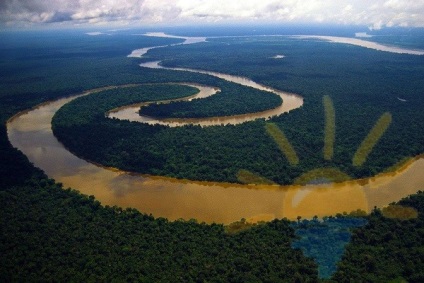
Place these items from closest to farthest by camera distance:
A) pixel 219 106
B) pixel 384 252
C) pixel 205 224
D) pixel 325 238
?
pixel 384 252 → pixel 325 238 → pixel 205 224 → pixel 219 106

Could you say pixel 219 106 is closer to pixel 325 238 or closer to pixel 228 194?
pixel 228 194

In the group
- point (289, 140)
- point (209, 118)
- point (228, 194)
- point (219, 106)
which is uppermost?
point (219, 106)

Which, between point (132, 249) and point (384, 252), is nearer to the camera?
point (384, 252)

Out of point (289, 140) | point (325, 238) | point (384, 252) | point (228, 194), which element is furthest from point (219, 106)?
point (384, 252)

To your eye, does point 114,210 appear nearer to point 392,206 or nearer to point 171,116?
point 392,206

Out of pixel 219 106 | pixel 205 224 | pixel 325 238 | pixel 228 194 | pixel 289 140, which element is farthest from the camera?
Answer: pixel 219 106

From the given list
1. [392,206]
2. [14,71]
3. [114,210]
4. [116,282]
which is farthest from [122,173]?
[14,71]

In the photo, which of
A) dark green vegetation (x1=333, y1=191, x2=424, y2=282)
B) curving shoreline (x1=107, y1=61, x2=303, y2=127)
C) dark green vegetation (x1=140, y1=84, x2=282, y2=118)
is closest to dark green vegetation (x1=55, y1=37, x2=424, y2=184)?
curving shoreline (x1=107, y1=61, x2=303, y2=127)

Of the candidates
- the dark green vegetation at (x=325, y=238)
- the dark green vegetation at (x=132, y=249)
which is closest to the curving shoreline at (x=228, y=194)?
the dark green vegetation at (x=325, y=238)

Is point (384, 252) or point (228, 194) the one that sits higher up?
point (384, 252)
